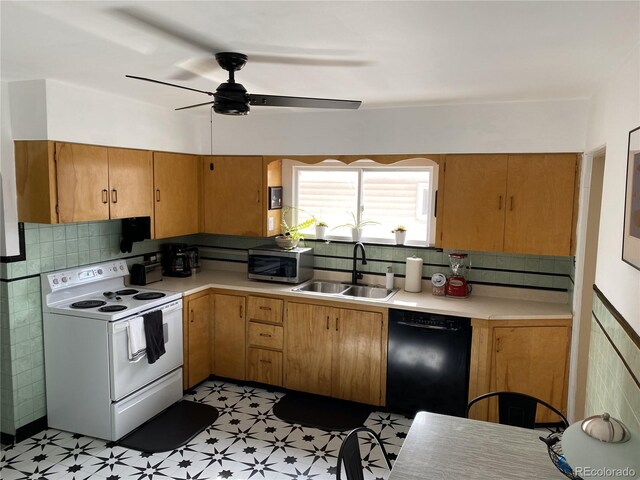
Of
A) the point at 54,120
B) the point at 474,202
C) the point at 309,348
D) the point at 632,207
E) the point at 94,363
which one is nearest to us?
Result: the point at 632,207

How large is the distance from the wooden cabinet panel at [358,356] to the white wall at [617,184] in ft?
5.49

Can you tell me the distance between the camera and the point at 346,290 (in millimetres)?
4281

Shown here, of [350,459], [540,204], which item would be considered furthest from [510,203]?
[350,459]

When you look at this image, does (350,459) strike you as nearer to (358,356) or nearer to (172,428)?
(358,356)

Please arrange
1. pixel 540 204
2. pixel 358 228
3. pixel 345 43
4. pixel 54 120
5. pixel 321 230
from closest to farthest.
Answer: pixel 345 43 < pixel 54 120 < pixel 540 204 < pixel 358 228 < pixel 321 230

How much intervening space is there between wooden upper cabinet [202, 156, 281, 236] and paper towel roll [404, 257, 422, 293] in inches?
52.7

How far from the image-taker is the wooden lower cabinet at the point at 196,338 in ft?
13.3

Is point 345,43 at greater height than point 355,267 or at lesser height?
greater

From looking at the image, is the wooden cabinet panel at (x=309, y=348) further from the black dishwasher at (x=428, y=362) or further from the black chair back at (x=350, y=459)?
the black chair back at (x=350, y=459)

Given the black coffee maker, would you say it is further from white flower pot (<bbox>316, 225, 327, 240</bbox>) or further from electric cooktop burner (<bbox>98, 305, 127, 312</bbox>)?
white flower pot (<bbox>316, 225, 327, 240</bbox>)

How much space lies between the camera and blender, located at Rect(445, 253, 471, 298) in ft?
13.0

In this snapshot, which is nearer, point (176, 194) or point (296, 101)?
point (296, 101)

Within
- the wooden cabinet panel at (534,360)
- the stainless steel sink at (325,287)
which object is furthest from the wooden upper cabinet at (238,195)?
the wooden cabinet panel at (534,360)

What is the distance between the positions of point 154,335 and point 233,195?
1.53 m
